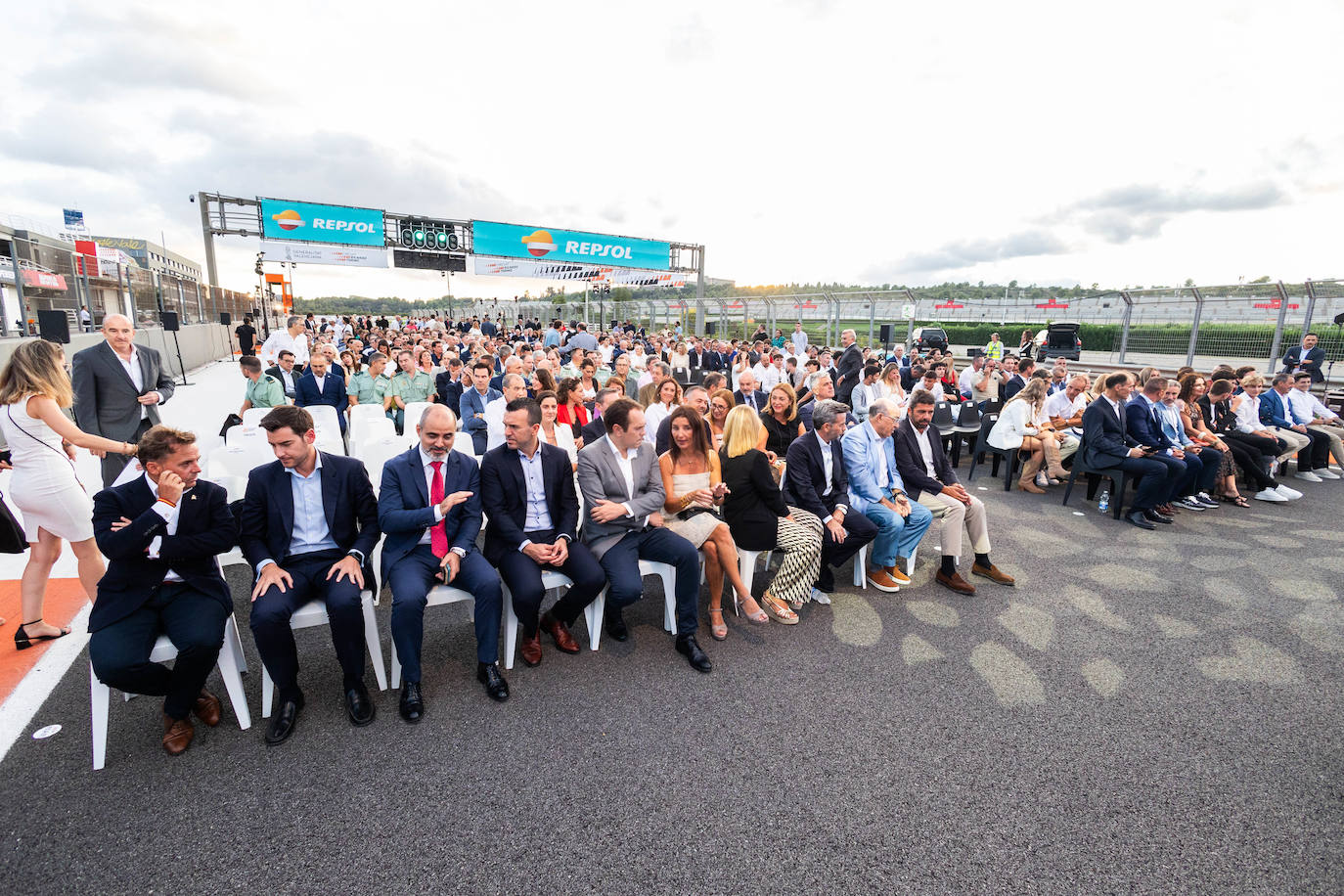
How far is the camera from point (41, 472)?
2.95 m

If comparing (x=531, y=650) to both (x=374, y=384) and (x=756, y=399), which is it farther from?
(x=374, y=384)

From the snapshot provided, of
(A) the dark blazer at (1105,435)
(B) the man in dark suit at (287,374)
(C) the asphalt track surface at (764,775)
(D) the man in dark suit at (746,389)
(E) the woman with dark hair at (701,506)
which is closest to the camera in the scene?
(C) the asphalt track surface at (764,775)

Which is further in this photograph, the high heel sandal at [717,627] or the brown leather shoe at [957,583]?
the brown leather shoe at [957,583]

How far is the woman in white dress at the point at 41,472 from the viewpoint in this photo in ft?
9.61

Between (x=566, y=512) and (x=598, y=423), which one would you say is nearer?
(x=566, y=512)

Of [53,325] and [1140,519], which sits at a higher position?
[53,325]

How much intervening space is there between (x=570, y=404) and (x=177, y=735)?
386 cm

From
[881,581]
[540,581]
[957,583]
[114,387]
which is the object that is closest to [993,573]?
[957,583]

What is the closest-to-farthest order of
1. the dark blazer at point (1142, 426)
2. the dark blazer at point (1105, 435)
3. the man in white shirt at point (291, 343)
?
the dark blazer at point (1105, 435) < the dark blazer at point (1142, 426) < the man in white shirt at point (291, 343)

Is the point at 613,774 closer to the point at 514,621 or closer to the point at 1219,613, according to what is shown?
the point at 514,621

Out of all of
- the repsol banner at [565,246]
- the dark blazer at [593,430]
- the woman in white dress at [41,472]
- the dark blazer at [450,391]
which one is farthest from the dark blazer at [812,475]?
the repsol banner at [565,246]

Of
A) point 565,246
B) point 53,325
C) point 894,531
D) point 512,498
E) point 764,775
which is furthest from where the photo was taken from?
point 565,246

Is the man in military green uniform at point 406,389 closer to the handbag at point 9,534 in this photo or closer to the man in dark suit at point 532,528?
the handbag at point 9,534

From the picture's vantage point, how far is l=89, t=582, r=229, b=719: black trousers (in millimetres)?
2334
